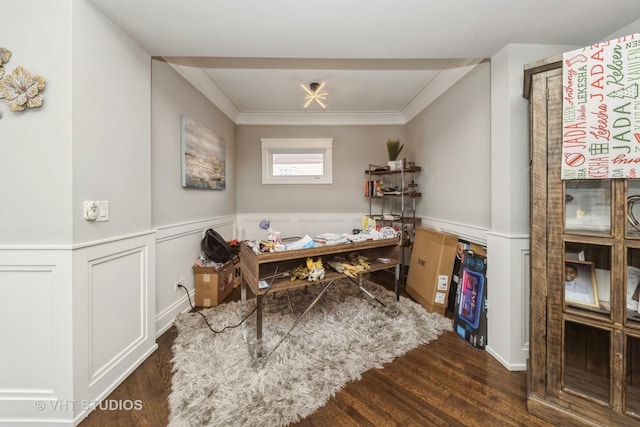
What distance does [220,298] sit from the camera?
2.63 meters

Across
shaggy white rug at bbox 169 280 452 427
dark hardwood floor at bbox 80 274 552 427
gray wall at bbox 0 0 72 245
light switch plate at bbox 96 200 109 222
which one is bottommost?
dark hardwood floor at bbox 80 274 552 427

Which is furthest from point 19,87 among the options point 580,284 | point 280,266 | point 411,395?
point 580,284

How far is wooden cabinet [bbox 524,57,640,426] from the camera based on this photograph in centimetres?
117

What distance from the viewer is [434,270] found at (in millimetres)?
2498

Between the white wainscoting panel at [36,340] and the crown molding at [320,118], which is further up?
the crown molding at [320,118]

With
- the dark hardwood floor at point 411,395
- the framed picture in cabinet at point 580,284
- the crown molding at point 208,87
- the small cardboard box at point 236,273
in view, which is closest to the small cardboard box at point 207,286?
the small cardboard box at point 236,273

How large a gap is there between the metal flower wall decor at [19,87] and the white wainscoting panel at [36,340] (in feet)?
2.54

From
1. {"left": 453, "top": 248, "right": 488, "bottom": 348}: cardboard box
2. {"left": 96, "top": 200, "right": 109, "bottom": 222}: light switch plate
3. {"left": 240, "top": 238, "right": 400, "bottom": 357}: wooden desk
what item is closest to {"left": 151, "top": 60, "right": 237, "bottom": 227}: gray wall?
{"left": 96, "top": 200, "right": 109, "bottom": 222}: light switch plate

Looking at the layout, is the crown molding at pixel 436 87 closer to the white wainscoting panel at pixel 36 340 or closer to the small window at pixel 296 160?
the small window at pixel 296 160

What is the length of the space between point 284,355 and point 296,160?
9.94 ft

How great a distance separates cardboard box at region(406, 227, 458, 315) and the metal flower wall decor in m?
3.16

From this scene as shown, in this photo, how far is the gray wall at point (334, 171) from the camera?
3932 mm

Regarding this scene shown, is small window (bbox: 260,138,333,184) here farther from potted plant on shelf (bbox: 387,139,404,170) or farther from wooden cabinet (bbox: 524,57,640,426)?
wooden cabinet (bbox: 524,57,640,426)

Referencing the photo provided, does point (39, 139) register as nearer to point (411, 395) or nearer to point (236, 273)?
point (236, 273)
